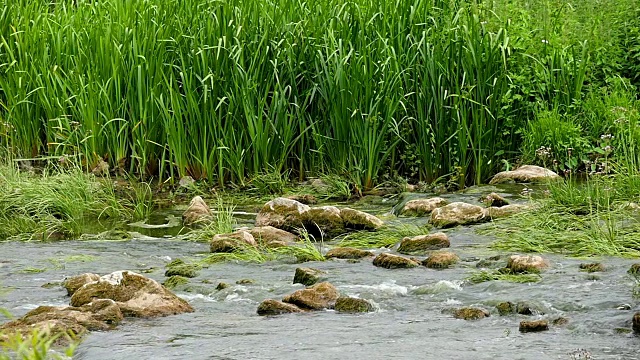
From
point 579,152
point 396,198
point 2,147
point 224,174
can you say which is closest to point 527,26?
point 579,152

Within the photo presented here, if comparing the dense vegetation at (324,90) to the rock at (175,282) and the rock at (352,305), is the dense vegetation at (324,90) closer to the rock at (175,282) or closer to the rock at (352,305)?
the rock at (175,282)

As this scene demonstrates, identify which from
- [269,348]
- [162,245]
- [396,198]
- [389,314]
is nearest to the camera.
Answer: [269,348]

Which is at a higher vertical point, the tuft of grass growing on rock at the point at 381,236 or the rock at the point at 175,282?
the rock at the point at 175,282

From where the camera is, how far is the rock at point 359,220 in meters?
7.14

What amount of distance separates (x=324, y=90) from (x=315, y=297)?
14.2ft

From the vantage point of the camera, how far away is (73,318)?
4449 millimetres

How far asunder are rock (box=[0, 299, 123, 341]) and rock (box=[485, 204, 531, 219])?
334cm

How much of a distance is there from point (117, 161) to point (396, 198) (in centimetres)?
267

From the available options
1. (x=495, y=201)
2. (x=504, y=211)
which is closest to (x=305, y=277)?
(x=504, y=211)

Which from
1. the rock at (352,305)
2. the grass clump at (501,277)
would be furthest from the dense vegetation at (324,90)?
the rock at (352,305)

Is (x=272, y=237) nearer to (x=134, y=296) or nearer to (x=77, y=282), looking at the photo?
(x=77, y=282)

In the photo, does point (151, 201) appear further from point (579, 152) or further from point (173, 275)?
point (579, 152)

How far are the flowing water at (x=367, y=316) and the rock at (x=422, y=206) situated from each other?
1.27 meters

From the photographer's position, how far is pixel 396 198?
856 cm
